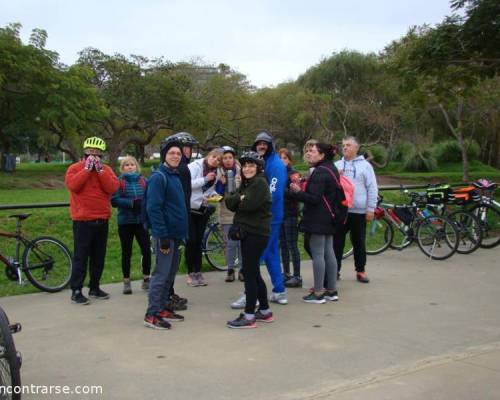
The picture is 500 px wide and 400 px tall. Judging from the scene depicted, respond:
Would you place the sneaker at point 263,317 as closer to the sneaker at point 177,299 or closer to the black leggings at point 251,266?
the black leggings at point 251,266

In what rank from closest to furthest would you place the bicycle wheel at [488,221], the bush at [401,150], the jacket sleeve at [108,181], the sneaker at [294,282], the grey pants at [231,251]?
the jacket sleeve at [108,181], the sneaker at [294,282], the grey pants at [231,251], the bicycle wheel at [488,221], the bush at [401,150]

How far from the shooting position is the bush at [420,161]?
3412cm

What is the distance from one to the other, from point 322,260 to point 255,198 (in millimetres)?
1436

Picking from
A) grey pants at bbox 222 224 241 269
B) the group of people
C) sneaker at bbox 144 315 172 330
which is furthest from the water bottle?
sneaker at bbox 144 315 172 330

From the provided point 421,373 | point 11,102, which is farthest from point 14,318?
point 11,102

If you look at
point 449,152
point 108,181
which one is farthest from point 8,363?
point 449,152

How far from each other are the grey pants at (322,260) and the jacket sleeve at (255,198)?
1.24 m

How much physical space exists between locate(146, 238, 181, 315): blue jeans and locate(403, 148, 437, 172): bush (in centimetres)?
3038

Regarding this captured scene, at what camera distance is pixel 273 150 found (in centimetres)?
646

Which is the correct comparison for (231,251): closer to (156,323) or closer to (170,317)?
(170,317)

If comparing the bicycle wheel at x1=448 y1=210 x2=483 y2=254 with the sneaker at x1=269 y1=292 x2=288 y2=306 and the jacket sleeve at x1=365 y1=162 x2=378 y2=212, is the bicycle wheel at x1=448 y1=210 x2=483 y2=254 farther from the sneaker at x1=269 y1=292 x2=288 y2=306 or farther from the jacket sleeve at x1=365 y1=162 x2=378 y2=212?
the sneaker at x1=269 y1=292 x2=288 y2=306

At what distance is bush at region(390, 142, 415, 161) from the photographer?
120 feet

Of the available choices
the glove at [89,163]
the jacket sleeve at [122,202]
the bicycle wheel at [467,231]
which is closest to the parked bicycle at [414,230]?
the bicycle wheel at [467,231]

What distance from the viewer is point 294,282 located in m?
7.60
